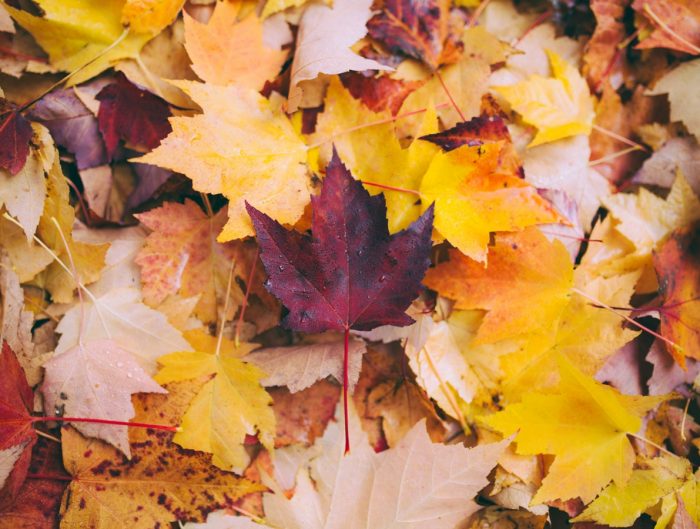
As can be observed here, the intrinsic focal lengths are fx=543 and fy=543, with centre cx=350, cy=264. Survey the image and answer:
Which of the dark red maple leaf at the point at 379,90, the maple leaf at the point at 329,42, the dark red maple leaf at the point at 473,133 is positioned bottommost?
the dark red maple leaf at the point at 473,133

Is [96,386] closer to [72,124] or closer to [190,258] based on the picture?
[190,258]

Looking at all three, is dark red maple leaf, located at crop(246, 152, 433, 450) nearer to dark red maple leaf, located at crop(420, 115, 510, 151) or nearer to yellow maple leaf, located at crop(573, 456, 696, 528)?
dark red maple leaf, located at crop(420, 115, 510, 151)

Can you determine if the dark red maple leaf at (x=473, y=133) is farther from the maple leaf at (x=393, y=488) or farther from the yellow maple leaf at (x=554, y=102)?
the maple leaf at (x=393, y=488)

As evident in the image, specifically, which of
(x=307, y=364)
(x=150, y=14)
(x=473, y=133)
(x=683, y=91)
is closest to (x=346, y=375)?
(x=307, y=364)

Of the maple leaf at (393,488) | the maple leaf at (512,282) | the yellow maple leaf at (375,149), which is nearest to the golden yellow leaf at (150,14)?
the yellow maple leaf at (375,149)

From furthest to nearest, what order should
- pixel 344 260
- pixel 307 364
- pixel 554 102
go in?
pixel 554 102
pixel 307 364
pixel 344 260

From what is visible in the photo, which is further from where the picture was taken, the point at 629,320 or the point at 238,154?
the point at 629,320

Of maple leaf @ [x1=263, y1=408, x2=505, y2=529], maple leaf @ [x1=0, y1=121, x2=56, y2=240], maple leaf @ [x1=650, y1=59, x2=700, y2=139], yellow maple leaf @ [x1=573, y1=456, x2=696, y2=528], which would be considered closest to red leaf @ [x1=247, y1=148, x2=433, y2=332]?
maple leaf @ [x1=263, y1=408, x2=505, y2=529]
